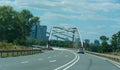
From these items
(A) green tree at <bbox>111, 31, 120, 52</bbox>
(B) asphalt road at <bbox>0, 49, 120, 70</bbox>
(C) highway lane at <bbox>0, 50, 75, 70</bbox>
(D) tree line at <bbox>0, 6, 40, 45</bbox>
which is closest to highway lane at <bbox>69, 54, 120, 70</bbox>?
(B) asphalt road at <bbox>0, 49, 120, 70</bbox>

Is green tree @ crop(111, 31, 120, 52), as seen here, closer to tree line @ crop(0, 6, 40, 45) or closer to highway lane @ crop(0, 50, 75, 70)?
tree line @ crop(0, 6, 40, 45)

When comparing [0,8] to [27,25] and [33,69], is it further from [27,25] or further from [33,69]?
[33,69]

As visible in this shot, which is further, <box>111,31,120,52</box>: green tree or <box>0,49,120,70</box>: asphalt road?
<box>111,31,120,52</box>: green tree

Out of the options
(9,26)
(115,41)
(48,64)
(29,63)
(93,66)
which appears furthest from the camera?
(115,41)

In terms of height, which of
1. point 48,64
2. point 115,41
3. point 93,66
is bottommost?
point 93,66

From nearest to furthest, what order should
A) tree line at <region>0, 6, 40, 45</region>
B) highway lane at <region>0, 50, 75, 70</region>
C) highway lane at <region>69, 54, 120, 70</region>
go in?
highway lane at <region>0, 50, 75, 70</region> → highway lane at <region>69, 54, 120, 70</region> → tree line at <region>0, 6, 40, 45</region>

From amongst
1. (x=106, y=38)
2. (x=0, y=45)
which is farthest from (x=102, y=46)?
(x=0, y=45)

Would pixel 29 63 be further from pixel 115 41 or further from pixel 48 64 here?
pixel 115 41

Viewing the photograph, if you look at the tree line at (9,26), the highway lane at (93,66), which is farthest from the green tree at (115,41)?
the highway lane at (93,66)

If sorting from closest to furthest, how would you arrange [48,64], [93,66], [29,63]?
[48,64] < [29,63] < [93,66]

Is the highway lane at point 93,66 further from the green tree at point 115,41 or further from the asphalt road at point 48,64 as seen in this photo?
the green tree at point 115,41

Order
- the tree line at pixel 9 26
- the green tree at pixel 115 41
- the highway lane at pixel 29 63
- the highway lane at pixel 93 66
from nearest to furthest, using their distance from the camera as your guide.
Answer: the highway lane at pixel 29 63 → the highway lane at pixel 93 66 → the tree line at pixel 9 26 → the green tree at pixel 115 41

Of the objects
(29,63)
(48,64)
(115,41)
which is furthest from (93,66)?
(115,41)

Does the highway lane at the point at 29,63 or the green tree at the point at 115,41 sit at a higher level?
the green tree at the point at 115,41
